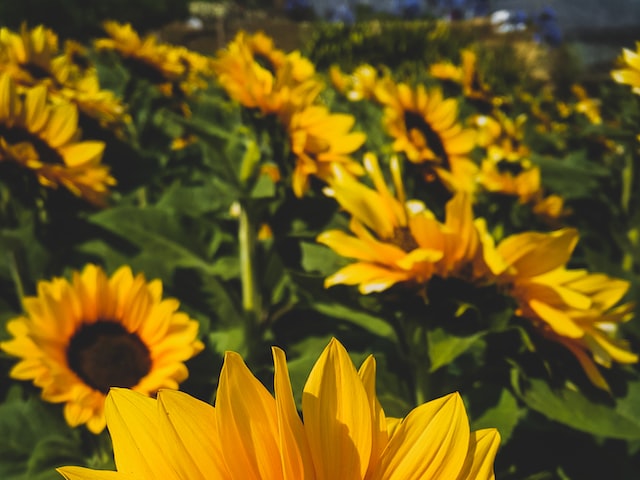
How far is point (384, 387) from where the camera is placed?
4.06ft

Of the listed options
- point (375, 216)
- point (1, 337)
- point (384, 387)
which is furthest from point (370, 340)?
point (1, 337)

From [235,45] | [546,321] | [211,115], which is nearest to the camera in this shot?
[546,321]

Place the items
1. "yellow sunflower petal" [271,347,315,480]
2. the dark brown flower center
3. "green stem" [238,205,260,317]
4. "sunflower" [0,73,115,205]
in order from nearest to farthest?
"yellow sunflower petal" [271,347,315,480], "sunflower" [0,73,115,205], "green stem" [238,205,260,317], the dark brown flower center

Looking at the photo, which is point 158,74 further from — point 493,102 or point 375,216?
point 375,216

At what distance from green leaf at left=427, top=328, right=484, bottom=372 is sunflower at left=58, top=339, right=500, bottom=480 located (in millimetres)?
347

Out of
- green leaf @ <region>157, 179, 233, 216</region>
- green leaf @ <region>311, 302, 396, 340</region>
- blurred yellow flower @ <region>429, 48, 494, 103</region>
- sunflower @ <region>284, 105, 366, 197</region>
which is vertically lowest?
green leaf @ <region>157, 179, 233, 216</region>

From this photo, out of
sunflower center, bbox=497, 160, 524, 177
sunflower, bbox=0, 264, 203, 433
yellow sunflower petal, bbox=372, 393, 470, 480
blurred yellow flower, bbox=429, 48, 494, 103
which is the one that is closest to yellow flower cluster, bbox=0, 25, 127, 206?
sunflower, bbox=0, 264, 203, 433

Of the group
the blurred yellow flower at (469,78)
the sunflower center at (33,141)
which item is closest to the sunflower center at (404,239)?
the sunflower center at (33,141)

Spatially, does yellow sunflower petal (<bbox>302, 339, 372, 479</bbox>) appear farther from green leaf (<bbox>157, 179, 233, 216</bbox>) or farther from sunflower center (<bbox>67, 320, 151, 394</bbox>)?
green leaf (<bbox>157, 179, 233, 216</bbox>)

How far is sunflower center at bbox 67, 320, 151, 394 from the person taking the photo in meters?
1.20

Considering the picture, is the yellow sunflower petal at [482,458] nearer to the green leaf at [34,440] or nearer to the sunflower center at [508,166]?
the green leaf at [34,440]

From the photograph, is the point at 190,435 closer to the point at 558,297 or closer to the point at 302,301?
the point at 558,297

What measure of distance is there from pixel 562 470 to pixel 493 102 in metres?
2.05

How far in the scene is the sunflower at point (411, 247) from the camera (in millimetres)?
1010
